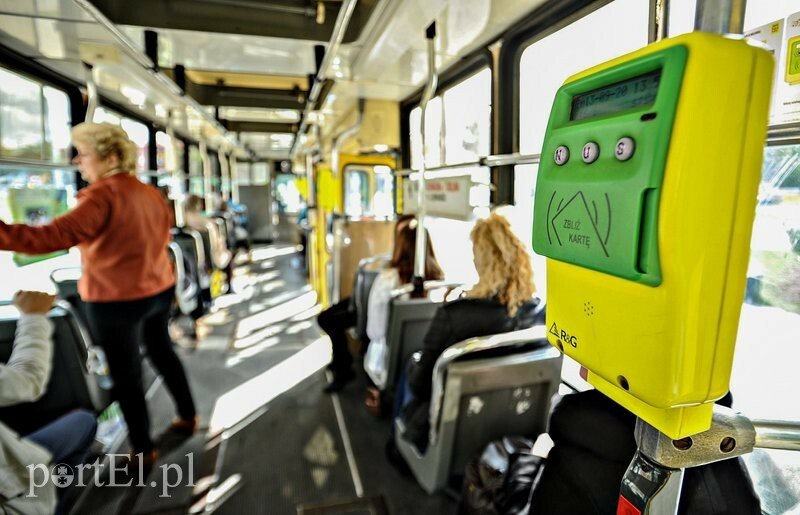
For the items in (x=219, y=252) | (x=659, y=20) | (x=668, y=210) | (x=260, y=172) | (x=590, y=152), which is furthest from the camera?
(x=260, y=172)

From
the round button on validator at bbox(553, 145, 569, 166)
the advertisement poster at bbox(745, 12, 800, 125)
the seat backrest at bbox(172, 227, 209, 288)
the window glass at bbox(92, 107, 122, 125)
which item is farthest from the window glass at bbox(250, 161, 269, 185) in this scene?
the round button on validator at bbox(553, 145, 569, 166)

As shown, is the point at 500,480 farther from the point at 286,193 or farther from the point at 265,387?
the point at 286,193

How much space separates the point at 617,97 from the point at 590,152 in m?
0.08

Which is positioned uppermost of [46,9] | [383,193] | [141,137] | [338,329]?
[46,9]

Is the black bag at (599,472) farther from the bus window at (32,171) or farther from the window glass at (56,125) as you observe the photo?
the window glass at (56,125)

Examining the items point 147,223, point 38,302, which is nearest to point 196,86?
point 147,223

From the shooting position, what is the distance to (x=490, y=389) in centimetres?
178

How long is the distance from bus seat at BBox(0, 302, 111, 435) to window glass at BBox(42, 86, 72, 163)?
1.87 m

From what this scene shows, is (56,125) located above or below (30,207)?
above

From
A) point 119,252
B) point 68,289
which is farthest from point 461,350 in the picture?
point 68,289

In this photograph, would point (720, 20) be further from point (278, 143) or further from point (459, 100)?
point (278, 143)

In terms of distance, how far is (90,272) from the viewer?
221 centimetres

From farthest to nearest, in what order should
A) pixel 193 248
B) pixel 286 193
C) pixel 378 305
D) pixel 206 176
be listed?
pixel 286 193, pixel 206 176, pixel 193 248, pixel 378 305

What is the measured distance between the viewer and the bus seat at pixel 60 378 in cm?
182
